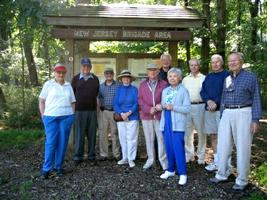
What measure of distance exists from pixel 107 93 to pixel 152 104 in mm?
1115

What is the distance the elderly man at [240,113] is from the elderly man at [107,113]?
2.41 m

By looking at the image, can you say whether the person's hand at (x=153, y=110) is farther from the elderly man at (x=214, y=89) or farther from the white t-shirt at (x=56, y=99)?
the white t-shirt at (x=56, y=99)

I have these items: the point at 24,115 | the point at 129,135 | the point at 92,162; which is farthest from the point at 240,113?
the point at 24,115

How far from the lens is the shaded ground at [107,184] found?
6594 mm

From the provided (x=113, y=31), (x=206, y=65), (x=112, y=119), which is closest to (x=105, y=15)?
(x=113, y=31)

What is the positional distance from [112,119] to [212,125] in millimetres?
1981

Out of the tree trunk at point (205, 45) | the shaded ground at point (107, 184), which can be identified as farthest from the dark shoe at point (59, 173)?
the tree trunk at point (205, 45)

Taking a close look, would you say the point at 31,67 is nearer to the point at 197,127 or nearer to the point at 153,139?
the point at 153,139

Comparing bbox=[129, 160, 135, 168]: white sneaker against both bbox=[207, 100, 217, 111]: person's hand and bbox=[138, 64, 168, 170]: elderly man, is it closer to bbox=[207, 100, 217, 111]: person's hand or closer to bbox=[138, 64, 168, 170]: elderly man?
bbox=[138, 64, 168, 170]: elderly man

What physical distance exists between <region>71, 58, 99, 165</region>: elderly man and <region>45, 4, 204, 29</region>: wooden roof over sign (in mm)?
991

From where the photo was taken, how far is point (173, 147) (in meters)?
7.31

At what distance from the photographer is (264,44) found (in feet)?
42.7

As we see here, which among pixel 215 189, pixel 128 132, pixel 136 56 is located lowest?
pixel 215 189

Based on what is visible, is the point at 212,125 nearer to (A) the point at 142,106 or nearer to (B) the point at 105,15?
(A) the point at 142,106
